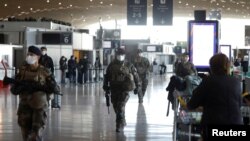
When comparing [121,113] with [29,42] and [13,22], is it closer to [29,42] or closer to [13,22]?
[29,42]

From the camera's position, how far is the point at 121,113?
39.9 feet

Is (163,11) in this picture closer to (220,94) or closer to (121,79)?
(121,79)

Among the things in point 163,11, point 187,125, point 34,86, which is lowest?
point 187,125

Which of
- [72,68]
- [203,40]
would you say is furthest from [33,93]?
[72,68]

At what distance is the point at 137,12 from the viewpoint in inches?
1210

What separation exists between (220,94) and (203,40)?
5919 millimetres

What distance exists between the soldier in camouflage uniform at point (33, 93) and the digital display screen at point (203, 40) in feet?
13.2

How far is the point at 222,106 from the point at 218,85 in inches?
8.5

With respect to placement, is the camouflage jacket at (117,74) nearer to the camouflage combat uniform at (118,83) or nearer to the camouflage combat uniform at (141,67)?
the camouflage combat uniform at (118,83)

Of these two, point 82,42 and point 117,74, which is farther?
point 82,42

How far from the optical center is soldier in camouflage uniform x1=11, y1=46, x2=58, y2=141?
27.6 feet

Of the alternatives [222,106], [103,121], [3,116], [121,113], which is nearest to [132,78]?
[121,113]

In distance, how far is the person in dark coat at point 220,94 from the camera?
5727 mm

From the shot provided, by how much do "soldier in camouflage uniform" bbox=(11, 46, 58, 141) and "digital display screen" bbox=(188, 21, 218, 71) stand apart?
4037 millimetres
